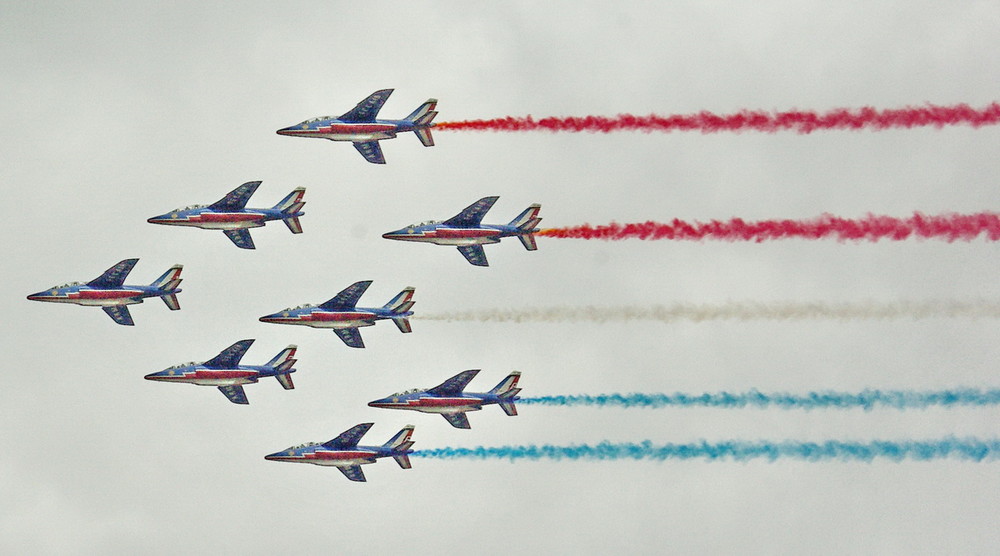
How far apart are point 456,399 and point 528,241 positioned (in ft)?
35.8

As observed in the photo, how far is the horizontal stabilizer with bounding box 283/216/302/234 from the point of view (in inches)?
4277

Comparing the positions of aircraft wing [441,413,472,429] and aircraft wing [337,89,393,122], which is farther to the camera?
aircraft wing [441,413,472,429]

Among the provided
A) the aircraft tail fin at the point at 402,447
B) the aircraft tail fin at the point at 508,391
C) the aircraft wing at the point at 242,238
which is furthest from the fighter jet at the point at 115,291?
the aircraft tail fin at the point at 508,391

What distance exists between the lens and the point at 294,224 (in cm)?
10888

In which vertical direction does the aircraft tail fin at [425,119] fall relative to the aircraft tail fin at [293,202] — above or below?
above

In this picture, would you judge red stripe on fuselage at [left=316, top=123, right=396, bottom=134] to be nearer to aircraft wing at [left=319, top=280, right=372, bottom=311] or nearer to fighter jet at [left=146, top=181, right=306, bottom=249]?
fighter jet at [left=146, top=181, right=306, bottom=249]

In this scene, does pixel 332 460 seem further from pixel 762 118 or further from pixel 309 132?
pixel 762 118

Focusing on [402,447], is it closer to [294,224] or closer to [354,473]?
[354,473]

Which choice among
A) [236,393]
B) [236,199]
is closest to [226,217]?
[236,199]

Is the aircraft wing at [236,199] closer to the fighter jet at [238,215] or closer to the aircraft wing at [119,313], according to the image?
the fighter jet at [238,215]

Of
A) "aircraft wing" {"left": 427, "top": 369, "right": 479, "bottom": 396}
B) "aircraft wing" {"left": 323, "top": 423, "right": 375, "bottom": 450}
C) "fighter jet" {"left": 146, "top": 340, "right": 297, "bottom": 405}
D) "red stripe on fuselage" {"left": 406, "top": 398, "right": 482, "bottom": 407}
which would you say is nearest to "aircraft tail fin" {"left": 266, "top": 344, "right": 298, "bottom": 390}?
"fighter jet" {"left": 146, "top": 340, "right": 297, "bottom": 405}

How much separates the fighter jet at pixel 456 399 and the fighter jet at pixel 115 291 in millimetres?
14719

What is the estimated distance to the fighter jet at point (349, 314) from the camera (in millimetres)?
109250

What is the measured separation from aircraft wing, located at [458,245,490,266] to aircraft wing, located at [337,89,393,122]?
995cm
